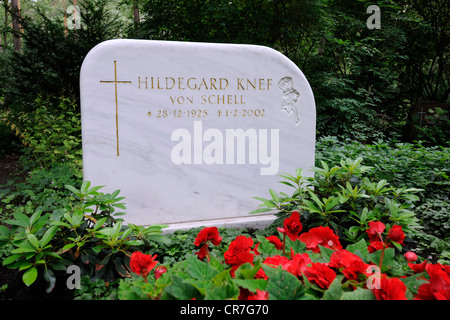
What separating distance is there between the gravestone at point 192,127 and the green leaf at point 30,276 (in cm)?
123

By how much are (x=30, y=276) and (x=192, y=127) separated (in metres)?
1.82

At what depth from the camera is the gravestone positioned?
2920mm

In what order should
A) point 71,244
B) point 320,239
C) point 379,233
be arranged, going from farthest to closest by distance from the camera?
point 71,244 < point 320,239 < point 379,233

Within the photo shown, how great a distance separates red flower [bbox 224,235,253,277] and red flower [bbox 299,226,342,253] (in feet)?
1.36

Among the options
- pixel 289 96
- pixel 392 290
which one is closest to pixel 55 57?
pixel 289 96

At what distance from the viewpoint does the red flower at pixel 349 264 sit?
1185mm

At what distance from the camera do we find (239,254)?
1.28 meters

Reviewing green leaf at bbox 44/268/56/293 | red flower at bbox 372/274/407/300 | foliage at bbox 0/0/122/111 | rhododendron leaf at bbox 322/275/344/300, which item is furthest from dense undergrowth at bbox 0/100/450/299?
foliage at bbox 0/0/122/111

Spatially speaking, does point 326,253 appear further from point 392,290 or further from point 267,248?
point 392,290

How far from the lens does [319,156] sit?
4.32 m

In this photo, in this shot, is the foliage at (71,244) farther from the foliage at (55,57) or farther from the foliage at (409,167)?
the foliage at (55,57)
